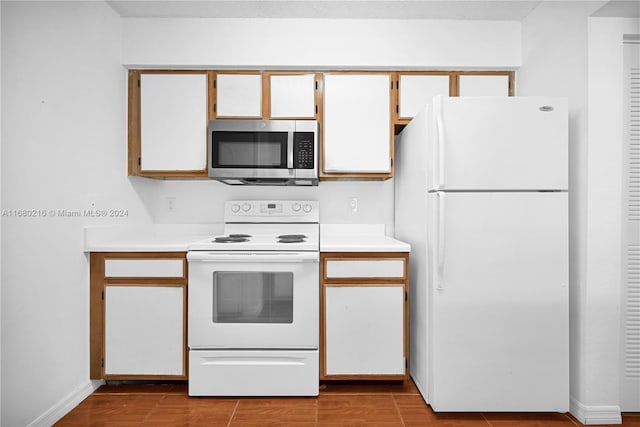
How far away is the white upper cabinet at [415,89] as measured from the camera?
2.67 meters

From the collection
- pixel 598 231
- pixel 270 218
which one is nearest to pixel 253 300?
pixel 270 218

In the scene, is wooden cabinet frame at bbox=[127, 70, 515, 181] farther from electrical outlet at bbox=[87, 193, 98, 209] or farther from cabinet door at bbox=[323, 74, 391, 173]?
electrical outlet at bbox=[87, 193, 98, 209]

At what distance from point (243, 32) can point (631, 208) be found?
8.27 ft

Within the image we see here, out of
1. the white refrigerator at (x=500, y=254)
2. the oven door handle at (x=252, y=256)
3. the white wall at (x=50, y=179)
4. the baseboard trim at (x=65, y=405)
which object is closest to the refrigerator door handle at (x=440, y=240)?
the white refrigerator at (x=500, y=254)

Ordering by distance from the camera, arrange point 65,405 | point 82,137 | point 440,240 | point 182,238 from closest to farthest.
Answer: point 440,240 < point 65,405 < point 82,137 < point 182,238

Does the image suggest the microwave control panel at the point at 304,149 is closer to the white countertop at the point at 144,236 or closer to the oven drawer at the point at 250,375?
the white countertop at the point at 144,236

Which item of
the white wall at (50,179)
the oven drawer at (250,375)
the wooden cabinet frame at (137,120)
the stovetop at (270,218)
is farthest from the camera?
the stovetop at (270,218)

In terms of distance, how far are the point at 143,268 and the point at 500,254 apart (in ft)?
6.54

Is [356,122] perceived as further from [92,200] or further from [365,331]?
[92,200]

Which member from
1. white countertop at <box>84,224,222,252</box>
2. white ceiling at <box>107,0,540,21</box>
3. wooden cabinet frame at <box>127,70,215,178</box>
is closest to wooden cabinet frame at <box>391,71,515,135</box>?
white ceiling at <box>107,0,540,21</box>

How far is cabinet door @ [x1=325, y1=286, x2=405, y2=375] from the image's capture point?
7.52ft

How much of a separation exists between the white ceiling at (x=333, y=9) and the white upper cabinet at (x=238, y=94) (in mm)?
398

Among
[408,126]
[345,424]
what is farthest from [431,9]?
[345,424]

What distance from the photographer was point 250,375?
222 centimetres
